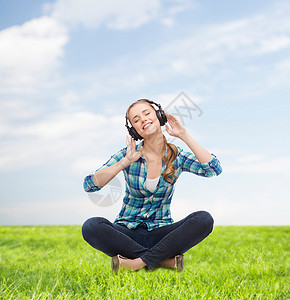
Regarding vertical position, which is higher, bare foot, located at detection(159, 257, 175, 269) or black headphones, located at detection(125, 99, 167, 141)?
black headphones, located at detection(125, 99, 167, 141)

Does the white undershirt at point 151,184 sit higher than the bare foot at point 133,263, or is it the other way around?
the white undershirt at point 151,184

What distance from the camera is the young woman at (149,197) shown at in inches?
150

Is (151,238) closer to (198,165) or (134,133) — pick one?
(198,165)

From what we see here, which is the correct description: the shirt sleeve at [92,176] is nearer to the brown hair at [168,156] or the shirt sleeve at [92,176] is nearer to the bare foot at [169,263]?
the brown hair at [168,156]

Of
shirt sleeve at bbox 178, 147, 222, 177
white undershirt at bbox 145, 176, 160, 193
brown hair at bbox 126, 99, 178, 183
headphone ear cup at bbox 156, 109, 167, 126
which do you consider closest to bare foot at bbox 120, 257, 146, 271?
white undershirt at bbox 145, 176, 160, 193

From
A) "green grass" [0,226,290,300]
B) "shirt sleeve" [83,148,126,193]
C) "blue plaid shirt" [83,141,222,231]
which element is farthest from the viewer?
"blue plaid shirt" [83,141,222,231]

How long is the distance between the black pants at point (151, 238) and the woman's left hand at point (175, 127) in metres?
0.82

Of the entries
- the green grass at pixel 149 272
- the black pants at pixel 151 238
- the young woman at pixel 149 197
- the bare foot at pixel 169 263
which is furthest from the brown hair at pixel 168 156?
the green grass at pixel 149 272

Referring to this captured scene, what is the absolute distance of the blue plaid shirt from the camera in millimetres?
3986

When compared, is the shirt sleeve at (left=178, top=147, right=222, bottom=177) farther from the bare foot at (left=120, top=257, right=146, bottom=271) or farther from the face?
the bare foot at (left=120, top=257, right=146, bottom=271)

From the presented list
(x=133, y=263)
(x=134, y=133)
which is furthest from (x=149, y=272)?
(x=134, y=133)

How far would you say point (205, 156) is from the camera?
385cm

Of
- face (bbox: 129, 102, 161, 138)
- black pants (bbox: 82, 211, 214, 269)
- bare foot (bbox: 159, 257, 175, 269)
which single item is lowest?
bare foot (bbox: 159, 257, 175, 269)

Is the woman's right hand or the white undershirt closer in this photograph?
the woman's right hand
